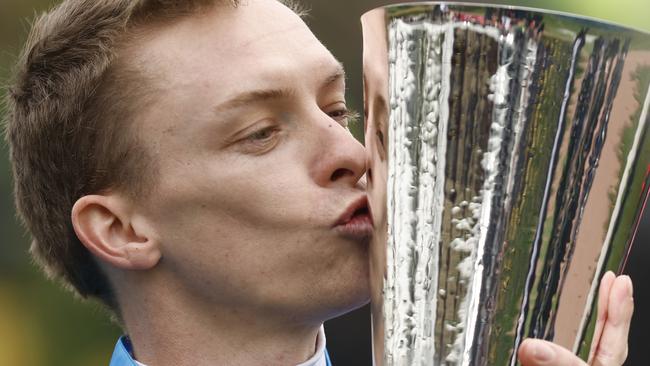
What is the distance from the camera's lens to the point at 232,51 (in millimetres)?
2463

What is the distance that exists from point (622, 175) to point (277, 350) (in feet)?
3.15

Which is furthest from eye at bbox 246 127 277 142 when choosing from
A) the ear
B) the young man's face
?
the ear

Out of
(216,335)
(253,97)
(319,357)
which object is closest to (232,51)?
(253,97)

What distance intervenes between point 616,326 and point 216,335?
0.98 m

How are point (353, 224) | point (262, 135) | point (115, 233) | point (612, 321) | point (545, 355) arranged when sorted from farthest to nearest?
point (115, 233), point (262, 135), point (353, 224), point (612, 321), point (545, 355)

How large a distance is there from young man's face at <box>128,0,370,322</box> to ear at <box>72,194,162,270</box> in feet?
0.12

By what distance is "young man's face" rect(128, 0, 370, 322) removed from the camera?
7.72 ft

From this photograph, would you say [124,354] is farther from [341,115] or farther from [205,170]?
[341,115]

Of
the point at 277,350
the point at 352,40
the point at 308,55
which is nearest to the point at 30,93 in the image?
the point at 308,55

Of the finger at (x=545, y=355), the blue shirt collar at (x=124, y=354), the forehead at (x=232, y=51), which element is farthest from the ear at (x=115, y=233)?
the finger at (x=545, y=355)

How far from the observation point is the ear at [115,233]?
254 centimetres

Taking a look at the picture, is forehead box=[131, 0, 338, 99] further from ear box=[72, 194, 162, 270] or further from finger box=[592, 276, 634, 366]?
finger box=[592, 276, 634, 366]

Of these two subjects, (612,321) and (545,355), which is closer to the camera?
(545,355)

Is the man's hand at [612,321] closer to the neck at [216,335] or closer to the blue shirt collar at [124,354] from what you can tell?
the neck at [216,335]
